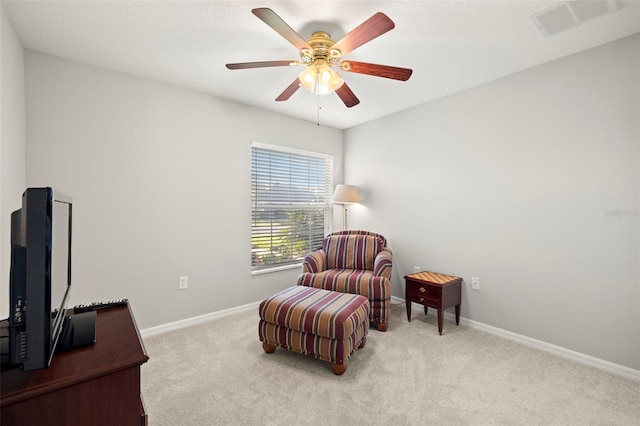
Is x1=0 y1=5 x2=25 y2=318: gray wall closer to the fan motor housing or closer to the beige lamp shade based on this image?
the fan motor housing

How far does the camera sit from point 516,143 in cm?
265

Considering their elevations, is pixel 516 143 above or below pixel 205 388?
above

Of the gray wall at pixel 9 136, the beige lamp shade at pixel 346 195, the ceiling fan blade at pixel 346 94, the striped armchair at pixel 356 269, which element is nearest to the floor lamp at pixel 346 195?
the beige lamp shade at pixel 346 195

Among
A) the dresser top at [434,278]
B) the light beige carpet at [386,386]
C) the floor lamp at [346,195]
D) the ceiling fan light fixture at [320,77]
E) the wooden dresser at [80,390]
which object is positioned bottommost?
the light beige carpet at [386,386]

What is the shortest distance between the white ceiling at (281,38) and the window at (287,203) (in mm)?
1088

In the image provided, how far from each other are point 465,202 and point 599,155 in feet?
3.49

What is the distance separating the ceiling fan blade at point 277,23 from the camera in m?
1.46

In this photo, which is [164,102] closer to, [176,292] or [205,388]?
[176,292]

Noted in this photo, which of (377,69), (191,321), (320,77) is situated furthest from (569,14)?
(191,321)

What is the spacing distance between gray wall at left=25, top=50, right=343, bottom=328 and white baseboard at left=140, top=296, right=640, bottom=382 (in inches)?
3.1

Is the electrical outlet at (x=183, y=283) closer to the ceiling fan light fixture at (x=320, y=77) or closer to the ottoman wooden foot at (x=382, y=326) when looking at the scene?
the ottoman wooden foot at (x=382, y=326)

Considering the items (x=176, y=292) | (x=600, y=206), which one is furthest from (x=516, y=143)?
(x=176, y=292)

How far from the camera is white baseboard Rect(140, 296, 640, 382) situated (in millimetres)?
2123

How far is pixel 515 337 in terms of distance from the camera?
264 cm
